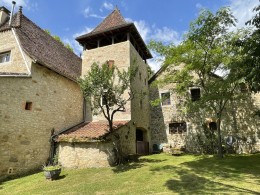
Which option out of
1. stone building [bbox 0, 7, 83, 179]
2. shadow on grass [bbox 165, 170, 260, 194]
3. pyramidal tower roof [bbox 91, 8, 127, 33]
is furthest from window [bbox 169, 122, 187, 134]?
pyramidal tower roof [bbox 91, 8, 127, 33]

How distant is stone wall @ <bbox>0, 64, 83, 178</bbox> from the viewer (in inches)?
395

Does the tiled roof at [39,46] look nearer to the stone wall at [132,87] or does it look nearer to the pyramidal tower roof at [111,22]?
the stone wall at [132,87]

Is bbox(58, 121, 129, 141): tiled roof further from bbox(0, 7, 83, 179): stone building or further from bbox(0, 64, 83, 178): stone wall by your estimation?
bbox(0, 7, 83, 179): stone building

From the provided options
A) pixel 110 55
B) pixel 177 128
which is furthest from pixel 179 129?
pixel 110 55

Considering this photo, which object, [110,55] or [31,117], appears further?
[110,55]

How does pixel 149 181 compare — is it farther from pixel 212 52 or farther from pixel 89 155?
pixel 212 52

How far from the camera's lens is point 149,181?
7.92 meters

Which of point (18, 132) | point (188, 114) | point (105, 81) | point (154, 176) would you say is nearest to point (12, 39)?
point (18, 132)

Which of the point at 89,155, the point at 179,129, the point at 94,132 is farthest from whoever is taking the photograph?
the point at 179,129

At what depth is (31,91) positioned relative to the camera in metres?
11.4

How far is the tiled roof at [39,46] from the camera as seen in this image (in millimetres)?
12555

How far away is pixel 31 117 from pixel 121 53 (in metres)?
7.74

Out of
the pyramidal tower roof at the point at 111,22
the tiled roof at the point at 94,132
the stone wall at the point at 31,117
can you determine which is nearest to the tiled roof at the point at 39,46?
the stone wall at the point at 31,117

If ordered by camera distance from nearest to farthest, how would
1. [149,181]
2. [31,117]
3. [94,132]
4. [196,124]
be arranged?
[149,181], [31,117], [94,132], [196,124]
